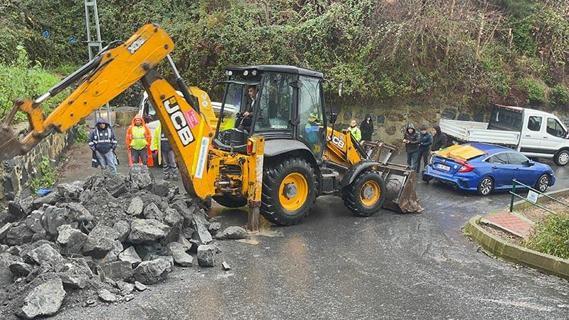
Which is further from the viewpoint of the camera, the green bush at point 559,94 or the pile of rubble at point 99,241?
the green bush at point 559,94

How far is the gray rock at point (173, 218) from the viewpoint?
7.30 m

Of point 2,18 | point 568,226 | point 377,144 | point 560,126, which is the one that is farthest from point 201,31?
point 568,226

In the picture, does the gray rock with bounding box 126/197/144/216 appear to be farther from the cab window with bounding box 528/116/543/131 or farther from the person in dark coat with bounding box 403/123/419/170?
the cab window with bounding box 528/116/543/131

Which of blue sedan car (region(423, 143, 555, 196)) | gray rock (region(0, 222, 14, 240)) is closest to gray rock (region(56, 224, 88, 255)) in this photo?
gray rock (region(0, 222, 14, 240))

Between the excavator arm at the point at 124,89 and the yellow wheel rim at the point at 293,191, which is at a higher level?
the excavator arm at the point at 124,89

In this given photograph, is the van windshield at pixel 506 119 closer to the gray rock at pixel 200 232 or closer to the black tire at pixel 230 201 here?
the black tire at pixel 230 201

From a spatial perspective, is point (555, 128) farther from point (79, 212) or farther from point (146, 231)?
point (79, 212)

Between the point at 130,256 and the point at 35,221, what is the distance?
4.61 feet

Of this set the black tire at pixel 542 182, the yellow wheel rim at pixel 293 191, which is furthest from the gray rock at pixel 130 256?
the black tire at pixel 542 182

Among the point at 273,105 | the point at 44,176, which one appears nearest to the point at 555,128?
the point at 273,105

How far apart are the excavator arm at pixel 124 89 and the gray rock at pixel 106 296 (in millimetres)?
1852

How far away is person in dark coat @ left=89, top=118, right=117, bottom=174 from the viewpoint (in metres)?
11.0

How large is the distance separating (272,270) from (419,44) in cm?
1351

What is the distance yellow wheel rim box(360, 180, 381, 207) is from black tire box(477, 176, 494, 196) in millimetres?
3904
